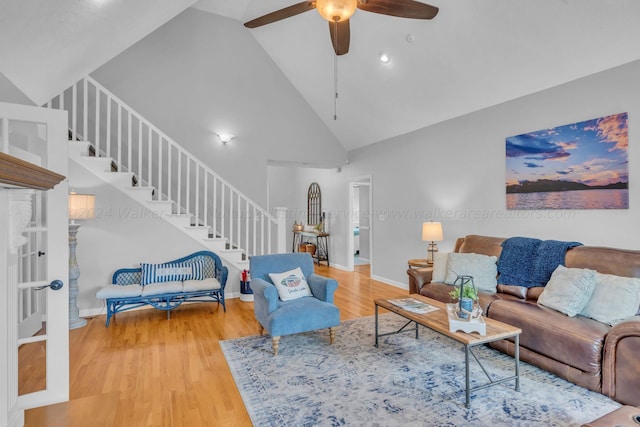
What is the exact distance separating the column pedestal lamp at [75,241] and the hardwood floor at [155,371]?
17 centimetres

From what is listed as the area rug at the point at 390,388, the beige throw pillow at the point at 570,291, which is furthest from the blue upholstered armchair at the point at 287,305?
the beige throw pillow at the point at 570,291

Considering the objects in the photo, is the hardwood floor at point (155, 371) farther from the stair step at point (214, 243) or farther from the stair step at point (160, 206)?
the stair step at point (160, 206)

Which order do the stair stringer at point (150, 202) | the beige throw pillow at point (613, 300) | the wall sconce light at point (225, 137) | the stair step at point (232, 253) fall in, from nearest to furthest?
the beige throw pillow at point (613, 300)
the stair stringer at point (150, 202)
the stair step at point (232, 253)
the wall sconce light at point (225, 137)

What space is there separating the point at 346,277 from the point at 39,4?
18.6 feet

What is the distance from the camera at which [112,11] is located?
2645 millimetres

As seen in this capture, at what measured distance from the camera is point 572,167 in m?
3.41

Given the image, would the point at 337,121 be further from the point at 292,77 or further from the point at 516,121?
the point at 516,121

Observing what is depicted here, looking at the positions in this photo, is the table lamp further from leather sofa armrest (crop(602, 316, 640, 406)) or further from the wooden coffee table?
leather sofa armrest (crop(602, 316, 640, 406))

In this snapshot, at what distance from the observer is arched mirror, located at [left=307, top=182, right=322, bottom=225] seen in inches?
331

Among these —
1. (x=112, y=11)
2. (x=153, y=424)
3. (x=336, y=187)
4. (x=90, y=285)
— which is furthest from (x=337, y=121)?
(x=153, y=424)

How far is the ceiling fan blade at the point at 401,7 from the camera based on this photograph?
2613mm

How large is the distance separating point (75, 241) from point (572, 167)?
5.44 m

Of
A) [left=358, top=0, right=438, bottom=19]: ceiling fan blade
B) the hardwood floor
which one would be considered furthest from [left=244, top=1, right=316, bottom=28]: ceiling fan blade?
the hardwood floor

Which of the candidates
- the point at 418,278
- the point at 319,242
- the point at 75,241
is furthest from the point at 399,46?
the point at 319,242
